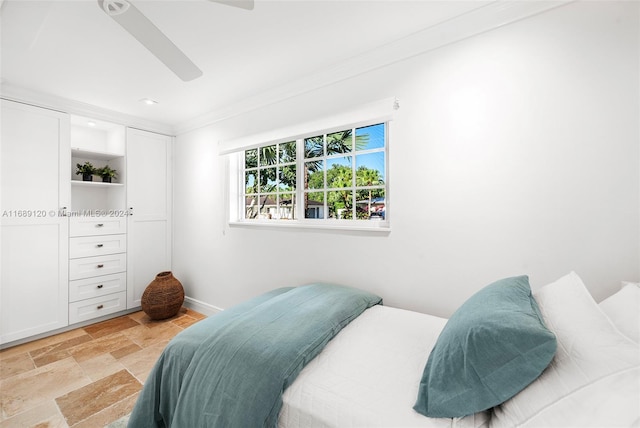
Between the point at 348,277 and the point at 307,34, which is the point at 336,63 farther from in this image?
the point at 348,277

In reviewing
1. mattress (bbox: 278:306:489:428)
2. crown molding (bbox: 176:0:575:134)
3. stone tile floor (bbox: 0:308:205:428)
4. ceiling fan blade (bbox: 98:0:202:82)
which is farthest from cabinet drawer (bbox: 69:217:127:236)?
mattress (bbox: 278:306:489:428)

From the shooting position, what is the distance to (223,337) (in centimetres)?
143

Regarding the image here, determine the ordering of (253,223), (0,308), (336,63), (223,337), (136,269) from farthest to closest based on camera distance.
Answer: (136,269), (253,223), (0,308), (336,63), (223,337)

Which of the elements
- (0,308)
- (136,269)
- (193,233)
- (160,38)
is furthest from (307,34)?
A: (0,308)

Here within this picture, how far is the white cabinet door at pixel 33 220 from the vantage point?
2.72 m

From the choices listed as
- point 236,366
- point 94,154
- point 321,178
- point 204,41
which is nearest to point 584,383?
point 236,366

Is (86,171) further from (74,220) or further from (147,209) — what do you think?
(147,209)

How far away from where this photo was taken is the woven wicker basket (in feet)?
10.8

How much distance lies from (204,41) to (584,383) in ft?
8.56

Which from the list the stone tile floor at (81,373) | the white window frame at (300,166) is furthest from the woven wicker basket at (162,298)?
the white window frame at (300,166)

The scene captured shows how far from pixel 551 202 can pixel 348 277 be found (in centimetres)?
145

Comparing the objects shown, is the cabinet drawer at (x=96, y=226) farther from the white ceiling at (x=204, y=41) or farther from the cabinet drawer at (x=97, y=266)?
the white ceiling at (x=204, y=41)

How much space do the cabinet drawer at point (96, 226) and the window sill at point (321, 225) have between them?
1.44 m

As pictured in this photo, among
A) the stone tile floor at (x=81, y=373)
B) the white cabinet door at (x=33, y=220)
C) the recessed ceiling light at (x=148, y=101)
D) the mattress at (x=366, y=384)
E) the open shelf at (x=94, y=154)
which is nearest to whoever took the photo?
the mattress at (x=366, y=384)
